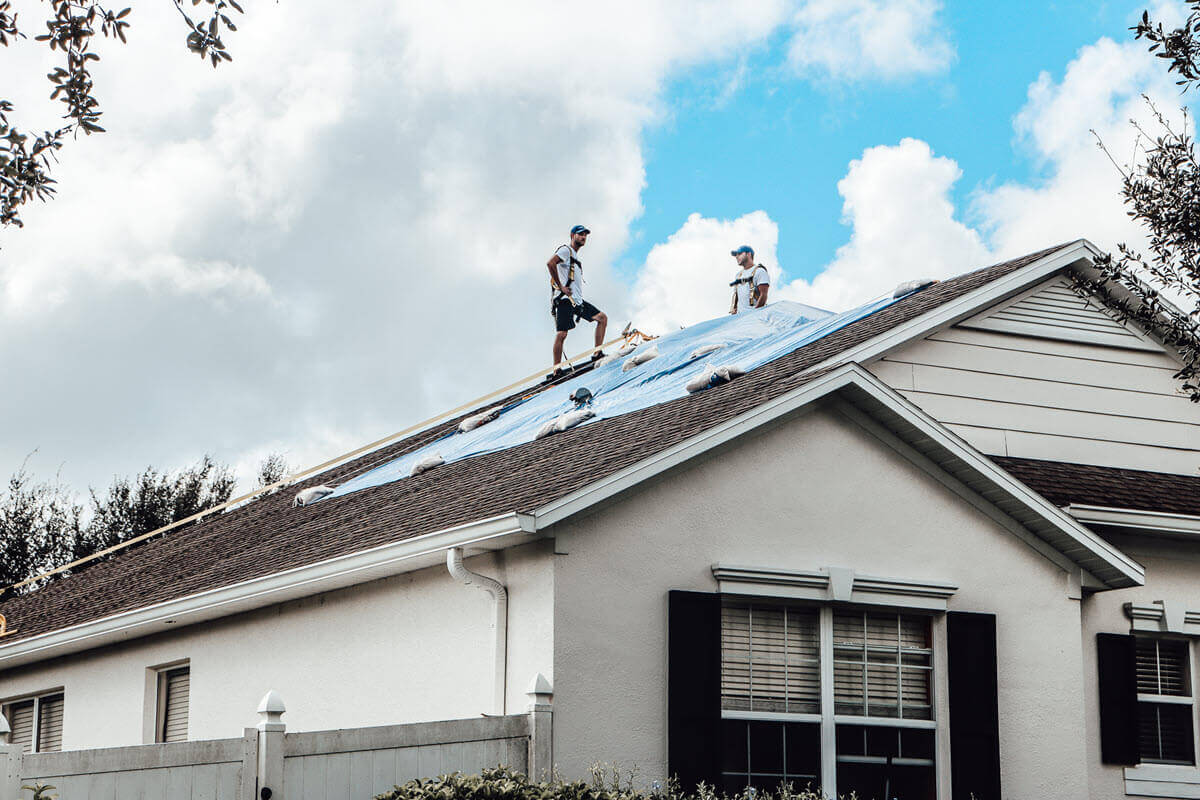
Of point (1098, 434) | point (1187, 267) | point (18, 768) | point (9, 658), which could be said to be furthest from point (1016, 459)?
point (9, 658)

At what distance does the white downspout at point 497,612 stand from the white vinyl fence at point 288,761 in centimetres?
76

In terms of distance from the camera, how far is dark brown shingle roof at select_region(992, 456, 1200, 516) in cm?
1346

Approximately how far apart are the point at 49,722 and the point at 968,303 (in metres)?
11.1

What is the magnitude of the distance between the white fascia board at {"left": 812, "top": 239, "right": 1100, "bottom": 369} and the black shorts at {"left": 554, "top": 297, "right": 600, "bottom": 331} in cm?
708

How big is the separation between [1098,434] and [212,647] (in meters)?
8.67

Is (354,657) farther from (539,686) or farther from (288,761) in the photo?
(288,761)

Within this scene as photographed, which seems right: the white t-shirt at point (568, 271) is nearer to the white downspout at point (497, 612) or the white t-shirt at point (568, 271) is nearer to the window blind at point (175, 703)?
the window blind at point (175, 703)

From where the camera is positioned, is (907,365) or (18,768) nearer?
(18,768)

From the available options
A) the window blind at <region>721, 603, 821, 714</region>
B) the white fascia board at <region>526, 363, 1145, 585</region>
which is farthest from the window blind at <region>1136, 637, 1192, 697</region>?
the window blind at <region>721, 603, 821, 714</region>

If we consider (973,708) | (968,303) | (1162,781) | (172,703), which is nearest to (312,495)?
(172,703)

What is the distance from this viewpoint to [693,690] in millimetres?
10742

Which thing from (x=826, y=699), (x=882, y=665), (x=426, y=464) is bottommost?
(x=826, y=699)

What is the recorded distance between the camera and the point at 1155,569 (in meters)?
13.8

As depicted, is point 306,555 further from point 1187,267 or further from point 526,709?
point 1187,267
